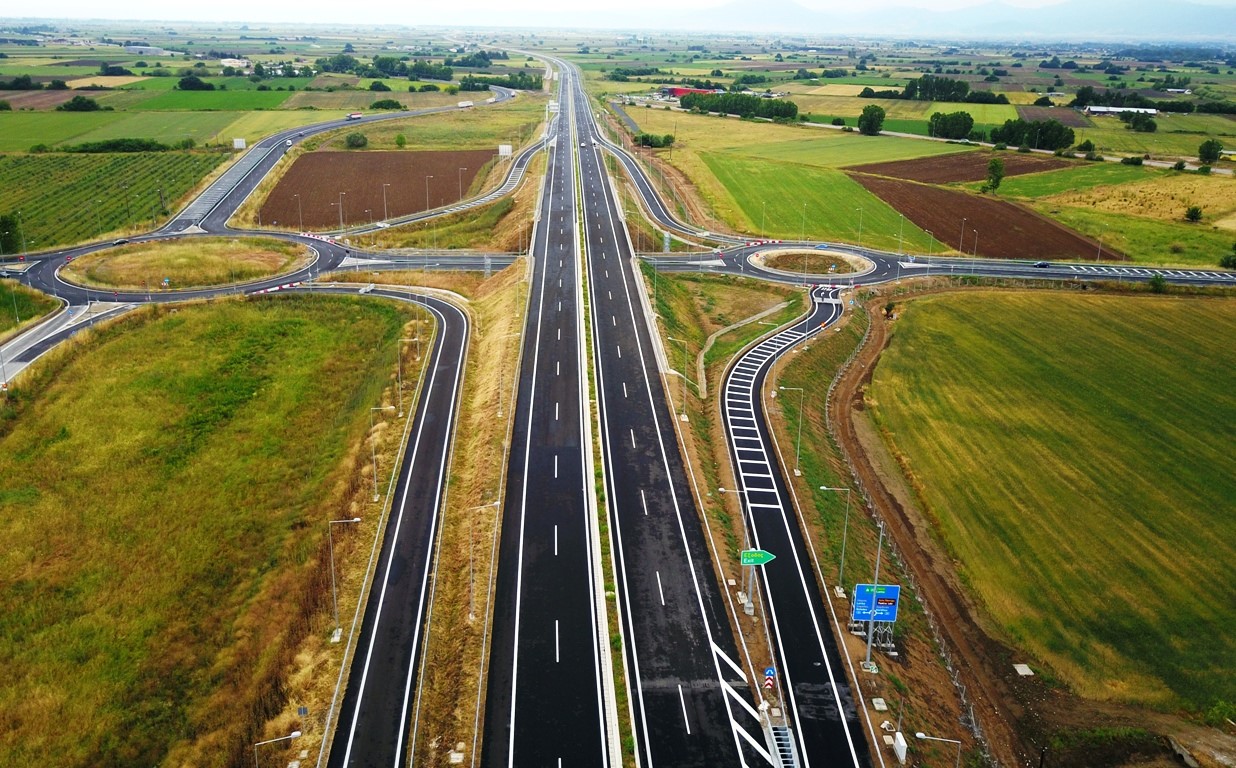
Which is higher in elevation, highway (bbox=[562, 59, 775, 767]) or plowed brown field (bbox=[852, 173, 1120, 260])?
plowed brown field (bbox=[852, 173, 1120, 260])

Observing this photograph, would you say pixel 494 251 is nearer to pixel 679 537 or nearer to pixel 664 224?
Result: pixel 664 224

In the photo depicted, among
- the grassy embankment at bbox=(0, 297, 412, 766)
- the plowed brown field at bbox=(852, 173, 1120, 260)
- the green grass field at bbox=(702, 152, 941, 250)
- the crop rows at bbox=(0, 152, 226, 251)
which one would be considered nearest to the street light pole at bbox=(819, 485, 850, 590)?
the grassy embankment at bbox=(0, 297, 412, 766)

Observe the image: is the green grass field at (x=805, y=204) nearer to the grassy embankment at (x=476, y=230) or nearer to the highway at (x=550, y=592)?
the grassy embankment at (x=476, y=230)

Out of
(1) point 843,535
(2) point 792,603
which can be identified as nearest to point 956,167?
(1) point 843,535

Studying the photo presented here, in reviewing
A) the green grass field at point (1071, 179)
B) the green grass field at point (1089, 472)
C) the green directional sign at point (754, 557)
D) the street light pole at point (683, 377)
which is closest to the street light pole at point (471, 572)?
the green directional sign at point (754, 557)

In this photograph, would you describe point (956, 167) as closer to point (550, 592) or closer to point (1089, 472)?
point (1089, 472)

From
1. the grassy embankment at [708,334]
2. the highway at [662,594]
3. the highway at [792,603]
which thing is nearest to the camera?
the highway at [662,594]

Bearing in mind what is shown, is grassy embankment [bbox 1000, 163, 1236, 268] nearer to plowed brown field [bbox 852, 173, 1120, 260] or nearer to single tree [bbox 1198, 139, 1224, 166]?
plowed brown field [bbox 852, 173, 1120, 260]

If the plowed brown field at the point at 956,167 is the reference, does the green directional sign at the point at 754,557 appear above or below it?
below
